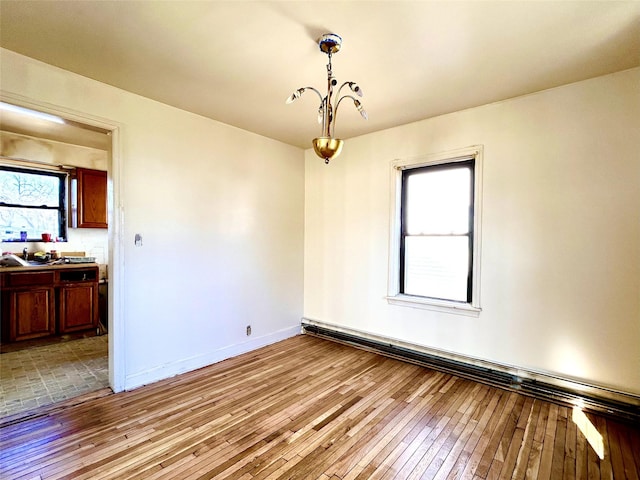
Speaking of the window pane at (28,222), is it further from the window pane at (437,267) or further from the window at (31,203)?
the window pane at (437,267)

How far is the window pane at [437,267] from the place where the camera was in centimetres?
335

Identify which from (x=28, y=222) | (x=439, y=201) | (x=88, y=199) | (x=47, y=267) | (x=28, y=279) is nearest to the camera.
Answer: (x=439, y=201)

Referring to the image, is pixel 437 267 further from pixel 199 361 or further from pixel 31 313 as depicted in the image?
pixel 31 313

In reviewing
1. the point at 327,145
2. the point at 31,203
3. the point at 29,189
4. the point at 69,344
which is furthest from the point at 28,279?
the point at 327,145

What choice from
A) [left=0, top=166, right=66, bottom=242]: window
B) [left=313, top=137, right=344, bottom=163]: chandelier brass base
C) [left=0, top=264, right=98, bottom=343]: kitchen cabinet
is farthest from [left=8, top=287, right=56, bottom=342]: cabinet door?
[left=313, top=137, right=344, bottom=163]: chandelier brass base

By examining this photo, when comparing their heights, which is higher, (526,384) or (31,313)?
(31,313)

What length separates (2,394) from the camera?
2.73m

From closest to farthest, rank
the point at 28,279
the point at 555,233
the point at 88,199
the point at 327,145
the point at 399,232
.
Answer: the point at 327,145 < the point at 555,233 < the point at 399,232 < the point at 28,279 < the point at 88,199

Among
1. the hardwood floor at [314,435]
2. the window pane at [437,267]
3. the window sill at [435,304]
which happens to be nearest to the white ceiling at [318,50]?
the window pane at [437,267]

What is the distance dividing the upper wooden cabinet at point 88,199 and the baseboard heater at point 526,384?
4.32 meters

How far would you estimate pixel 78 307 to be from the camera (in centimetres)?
439

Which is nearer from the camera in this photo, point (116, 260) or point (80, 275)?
point (116, 260)

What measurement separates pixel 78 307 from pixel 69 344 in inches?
21.0

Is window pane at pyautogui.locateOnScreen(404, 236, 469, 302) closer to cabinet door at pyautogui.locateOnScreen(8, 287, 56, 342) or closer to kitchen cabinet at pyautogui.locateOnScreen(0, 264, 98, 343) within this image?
kitchen cabinet at pyautogui.locateOnScreen(0, 264, 98, 343)
